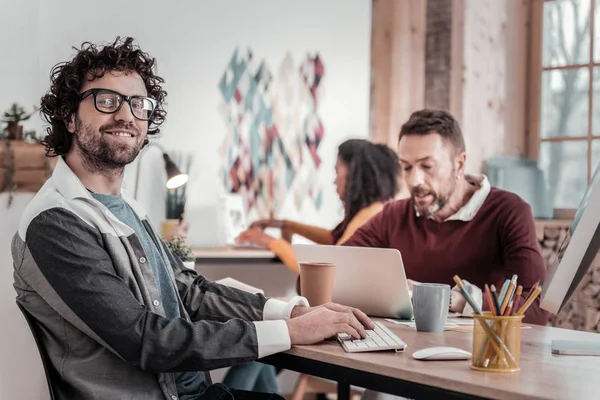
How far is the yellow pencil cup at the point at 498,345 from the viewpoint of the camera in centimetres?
152

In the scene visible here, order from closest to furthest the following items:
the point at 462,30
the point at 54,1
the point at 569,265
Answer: the point at 569,265, the point at 54,1, the point at 462,30

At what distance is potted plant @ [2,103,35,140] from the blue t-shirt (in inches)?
62.2

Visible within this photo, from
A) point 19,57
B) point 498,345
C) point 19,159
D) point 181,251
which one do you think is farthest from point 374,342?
point 19,57

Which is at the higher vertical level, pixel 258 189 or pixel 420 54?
pixel 420 54

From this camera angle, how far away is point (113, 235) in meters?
1.80

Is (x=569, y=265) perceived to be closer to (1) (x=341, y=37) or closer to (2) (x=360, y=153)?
(2) (x=360, y=153)

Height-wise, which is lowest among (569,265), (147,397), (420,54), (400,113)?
(147,397)

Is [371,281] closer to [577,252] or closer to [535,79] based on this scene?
[577,252]

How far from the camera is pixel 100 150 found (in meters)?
1.94

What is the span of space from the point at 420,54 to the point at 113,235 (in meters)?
3.76

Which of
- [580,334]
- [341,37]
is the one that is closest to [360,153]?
[341,37]

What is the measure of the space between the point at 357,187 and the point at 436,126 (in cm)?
115

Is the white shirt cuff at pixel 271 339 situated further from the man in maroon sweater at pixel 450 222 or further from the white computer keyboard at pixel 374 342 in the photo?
the man in maroon sweater at pixel 450 222

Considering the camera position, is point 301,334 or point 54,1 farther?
point 54,1
